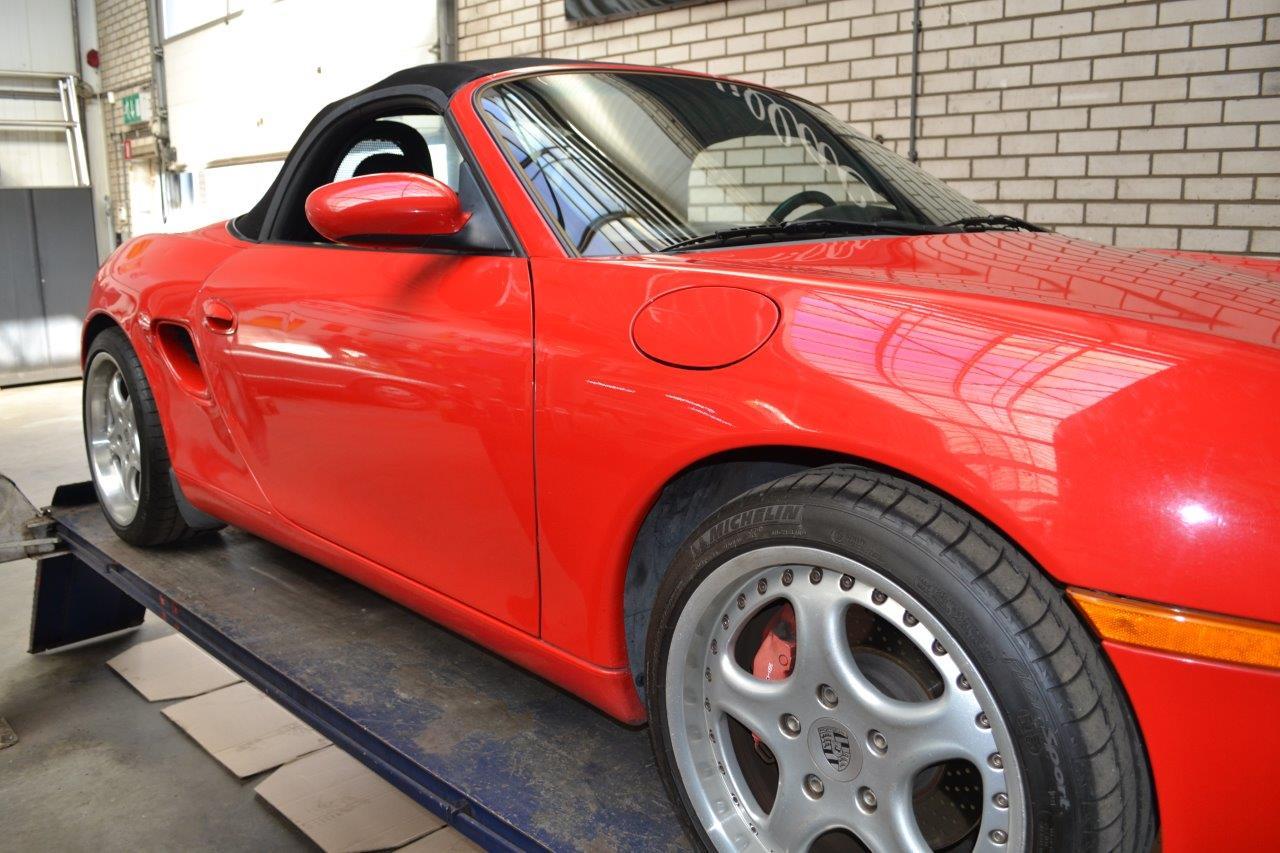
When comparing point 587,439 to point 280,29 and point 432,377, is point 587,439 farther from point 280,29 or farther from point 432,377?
point 280,29

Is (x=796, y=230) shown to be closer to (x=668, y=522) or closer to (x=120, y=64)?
(x=668, y=522)

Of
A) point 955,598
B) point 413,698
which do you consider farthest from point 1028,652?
point 413,698

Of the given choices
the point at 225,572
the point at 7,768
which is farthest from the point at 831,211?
the point at 7,768

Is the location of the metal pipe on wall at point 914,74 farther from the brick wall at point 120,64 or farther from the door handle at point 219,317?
the brick wall at point 120,64

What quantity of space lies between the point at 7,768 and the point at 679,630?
233cm

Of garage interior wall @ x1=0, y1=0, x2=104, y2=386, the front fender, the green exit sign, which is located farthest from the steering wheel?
the green exit sign

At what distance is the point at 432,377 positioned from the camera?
178 centimetres

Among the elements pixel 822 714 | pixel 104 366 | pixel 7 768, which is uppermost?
pixel 104 366

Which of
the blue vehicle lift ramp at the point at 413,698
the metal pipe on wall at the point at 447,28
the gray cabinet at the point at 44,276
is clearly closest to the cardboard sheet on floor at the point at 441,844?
the blue vehicle lift ramp at the point at 413,698

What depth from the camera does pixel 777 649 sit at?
4.76 feet

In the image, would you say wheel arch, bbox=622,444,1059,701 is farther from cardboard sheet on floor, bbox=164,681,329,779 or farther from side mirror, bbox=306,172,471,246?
cardboard sheet on floor, bbox=164,681,329,779

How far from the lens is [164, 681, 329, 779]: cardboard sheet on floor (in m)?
2.80

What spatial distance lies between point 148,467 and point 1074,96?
3714mm

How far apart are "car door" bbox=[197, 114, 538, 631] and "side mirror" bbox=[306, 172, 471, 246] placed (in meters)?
0.09
